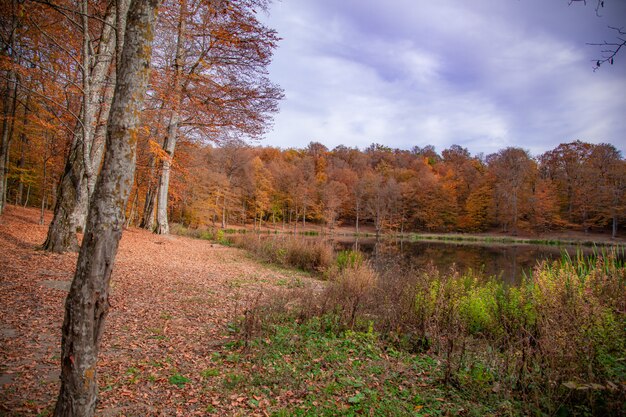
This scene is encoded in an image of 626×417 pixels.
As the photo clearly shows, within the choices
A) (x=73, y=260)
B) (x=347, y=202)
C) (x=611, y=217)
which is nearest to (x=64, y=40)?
(x=73, y=260)

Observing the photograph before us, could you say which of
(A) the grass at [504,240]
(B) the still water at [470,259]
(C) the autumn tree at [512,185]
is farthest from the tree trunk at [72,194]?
(C) the autumn tree at [512,185]

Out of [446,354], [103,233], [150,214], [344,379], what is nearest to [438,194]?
[150,214]

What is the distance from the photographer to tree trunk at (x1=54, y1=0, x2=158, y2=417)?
2.55 m

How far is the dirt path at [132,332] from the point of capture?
3252mm

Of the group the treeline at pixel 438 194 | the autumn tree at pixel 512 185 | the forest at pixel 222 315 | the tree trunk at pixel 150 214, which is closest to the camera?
the forest at pixel 222 315

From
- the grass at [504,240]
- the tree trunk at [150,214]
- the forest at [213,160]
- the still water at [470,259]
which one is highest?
the forest at [213,160]

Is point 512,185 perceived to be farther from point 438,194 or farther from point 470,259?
point 470,259

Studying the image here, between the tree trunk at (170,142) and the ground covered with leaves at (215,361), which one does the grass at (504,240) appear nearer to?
the tree trunk at (170,142)

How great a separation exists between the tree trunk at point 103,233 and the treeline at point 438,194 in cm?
3213

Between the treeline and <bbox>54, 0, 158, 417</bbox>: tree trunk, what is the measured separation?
32131 mm

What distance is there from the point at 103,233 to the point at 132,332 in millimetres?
2817

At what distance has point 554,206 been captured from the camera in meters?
46.8

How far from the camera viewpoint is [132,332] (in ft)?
15.6

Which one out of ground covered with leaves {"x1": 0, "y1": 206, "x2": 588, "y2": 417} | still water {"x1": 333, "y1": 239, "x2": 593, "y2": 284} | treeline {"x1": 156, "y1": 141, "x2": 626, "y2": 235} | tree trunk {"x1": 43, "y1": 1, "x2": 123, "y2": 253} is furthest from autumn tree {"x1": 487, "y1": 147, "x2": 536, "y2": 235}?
tree trunk {"x1": 43, "y1": 1, "x2": 123, "y2": 253}
